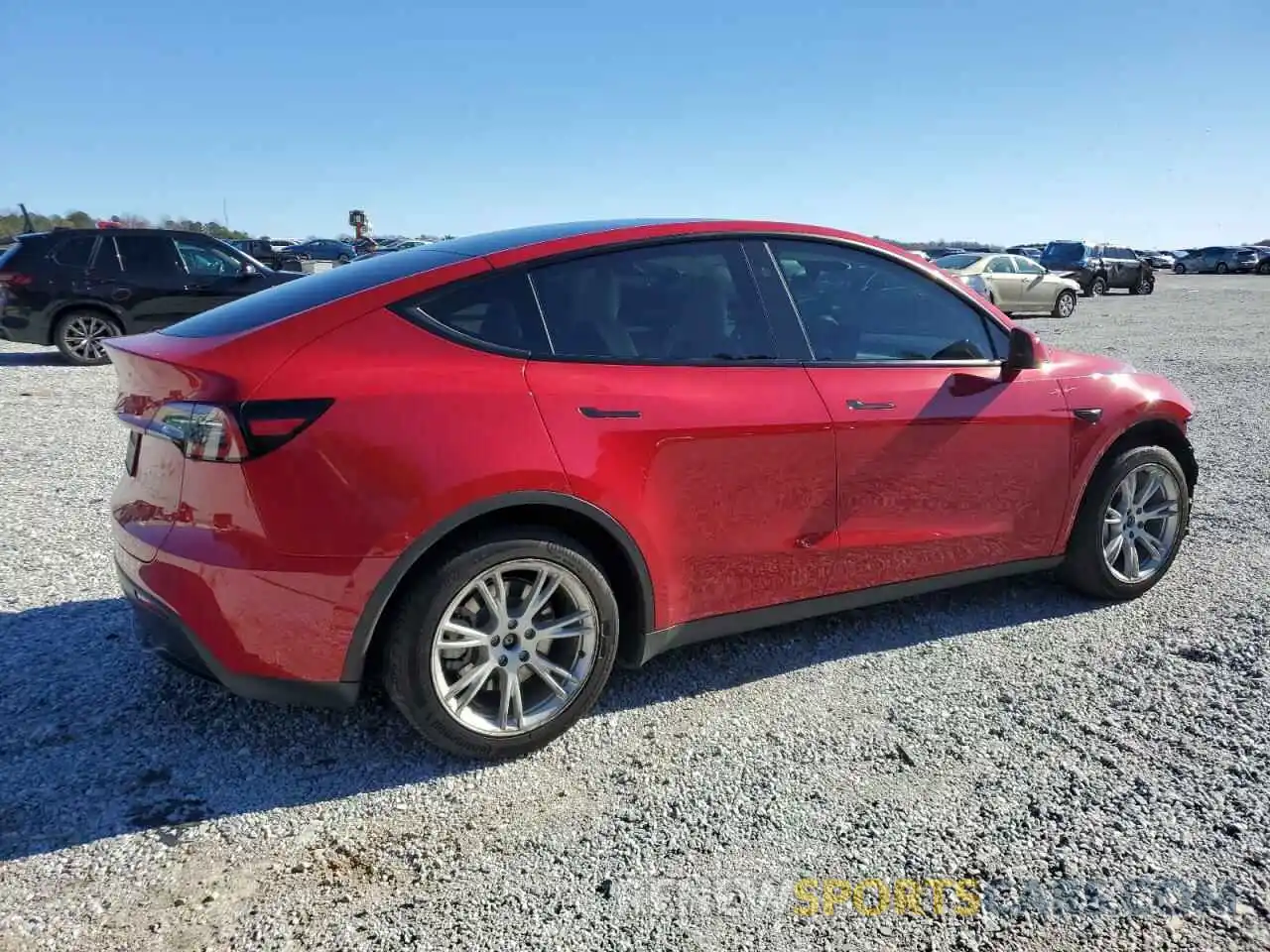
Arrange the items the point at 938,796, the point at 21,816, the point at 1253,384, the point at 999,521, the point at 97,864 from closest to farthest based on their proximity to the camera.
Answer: the point at 97,864
the point at 21,816
the point at 938,796
the point at 999,521
the point at 1253,384

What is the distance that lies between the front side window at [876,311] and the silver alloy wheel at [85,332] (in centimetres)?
1039

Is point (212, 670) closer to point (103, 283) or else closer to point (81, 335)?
point (103, 283)

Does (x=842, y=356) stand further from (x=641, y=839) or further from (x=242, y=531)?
(x=242, y=531)

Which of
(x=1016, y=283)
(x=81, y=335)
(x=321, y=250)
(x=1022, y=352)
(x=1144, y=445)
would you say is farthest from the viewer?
(x=321, y=250)

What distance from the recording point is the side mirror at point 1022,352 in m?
3.58

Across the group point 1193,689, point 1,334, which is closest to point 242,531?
point 1193,689

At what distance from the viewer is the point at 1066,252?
28734 millimetres

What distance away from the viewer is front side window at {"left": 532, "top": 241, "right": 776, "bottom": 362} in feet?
9.49

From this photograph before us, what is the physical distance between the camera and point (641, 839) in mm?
2445

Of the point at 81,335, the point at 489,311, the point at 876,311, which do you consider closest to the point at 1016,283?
the point at 81,335

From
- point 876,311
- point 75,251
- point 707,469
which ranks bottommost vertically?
point 707,469

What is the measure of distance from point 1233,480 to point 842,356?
4.34 metres

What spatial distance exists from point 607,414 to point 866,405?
1053 millimetres

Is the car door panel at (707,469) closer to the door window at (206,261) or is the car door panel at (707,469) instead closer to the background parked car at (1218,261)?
the door window at (206,261)
